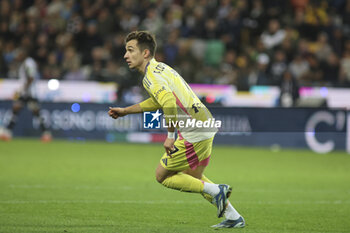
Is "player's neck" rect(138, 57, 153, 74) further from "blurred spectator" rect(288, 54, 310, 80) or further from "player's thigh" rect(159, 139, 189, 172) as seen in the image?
"blurred spectator" rect(288, 54, 310, 80)

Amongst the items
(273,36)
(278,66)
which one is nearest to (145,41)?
(278,66)

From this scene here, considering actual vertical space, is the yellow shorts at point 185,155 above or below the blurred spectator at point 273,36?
below

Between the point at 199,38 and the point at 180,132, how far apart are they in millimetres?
13822

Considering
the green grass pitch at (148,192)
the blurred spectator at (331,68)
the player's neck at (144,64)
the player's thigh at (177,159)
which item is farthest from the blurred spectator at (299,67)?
the player's thigh at (177,159)

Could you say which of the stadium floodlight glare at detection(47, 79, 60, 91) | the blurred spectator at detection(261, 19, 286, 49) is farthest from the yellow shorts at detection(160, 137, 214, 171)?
the blurred spectator at detection(261, 19, 286, 49)

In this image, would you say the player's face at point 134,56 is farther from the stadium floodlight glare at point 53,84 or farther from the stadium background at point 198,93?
the stadium floodlight glare at point 53,84

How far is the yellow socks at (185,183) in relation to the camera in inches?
267

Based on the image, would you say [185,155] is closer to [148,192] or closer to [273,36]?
[148,192]

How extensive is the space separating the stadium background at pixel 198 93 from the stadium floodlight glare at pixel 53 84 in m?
0.03

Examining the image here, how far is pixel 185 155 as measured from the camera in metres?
6.71

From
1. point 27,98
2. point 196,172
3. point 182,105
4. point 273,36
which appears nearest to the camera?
point 182,105

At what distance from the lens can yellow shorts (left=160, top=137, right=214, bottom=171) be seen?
22.0 feet

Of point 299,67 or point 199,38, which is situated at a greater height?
point 199,38

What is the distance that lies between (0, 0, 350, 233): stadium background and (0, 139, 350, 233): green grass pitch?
4cm
